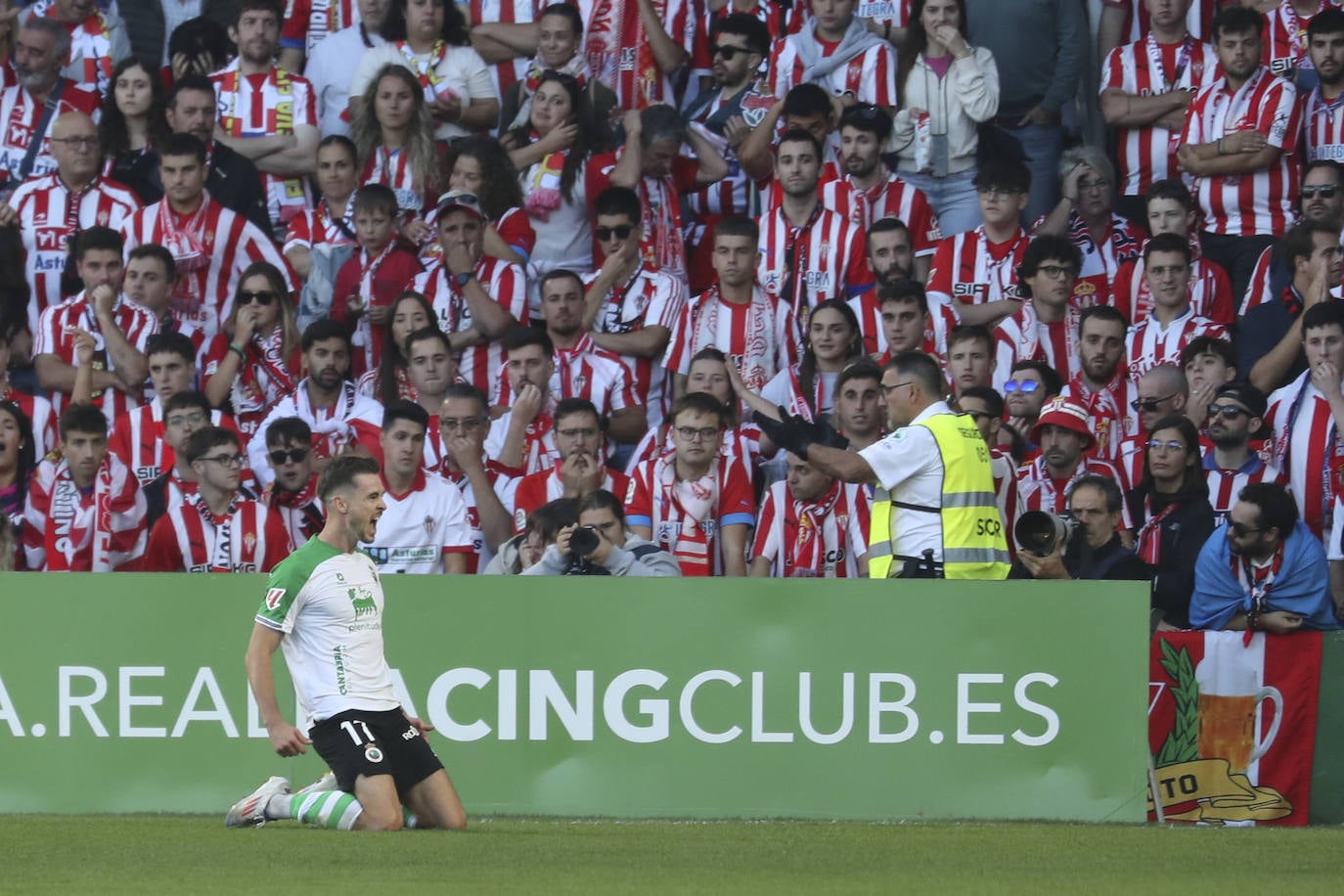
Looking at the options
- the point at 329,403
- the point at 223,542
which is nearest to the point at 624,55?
the point at 329,403

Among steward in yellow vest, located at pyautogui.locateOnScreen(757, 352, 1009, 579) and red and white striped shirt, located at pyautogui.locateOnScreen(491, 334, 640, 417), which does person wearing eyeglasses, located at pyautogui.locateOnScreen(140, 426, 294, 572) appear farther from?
steward in yellow vest, located at pyautogui.locateOnScreen(757, 352, 1009, 579)

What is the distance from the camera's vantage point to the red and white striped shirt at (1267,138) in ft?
42.5

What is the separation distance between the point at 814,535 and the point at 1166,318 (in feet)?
8.96

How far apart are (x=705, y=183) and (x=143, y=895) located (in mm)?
8374

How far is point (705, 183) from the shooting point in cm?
1391

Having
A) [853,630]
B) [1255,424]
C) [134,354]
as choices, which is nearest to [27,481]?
[134,354]

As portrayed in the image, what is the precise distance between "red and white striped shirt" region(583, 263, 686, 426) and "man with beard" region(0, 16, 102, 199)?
4.19 m

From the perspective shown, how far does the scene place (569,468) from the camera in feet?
37.1

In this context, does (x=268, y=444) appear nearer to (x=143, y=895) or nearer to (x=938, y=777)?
(x=938, y=777)

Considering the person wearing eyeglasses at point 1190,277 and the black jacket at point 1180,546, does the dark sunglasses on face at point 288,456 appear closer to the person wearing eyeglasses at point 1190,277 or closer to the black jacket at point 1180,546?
the black jacket at point 1180,546

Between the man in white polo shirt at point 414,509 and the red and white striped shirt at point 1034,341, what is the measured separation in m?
3.46

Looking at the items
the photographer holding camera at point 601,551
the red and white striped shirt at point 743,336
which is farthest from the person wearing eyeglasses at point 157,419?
the photographer holding camera at point 601,551

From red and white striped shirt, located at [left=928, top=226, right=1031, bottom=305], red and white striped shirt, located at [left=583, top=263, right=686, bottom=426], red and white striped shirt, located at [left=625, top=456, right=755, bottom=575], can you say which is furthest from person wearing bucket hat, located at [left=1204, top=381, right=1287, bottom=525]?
red and white striped shirt, located at [left=583, top=263, right=686, bottom=426]

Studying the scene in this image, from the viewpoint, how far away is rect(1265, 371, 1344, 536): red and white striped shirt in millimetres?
11305
